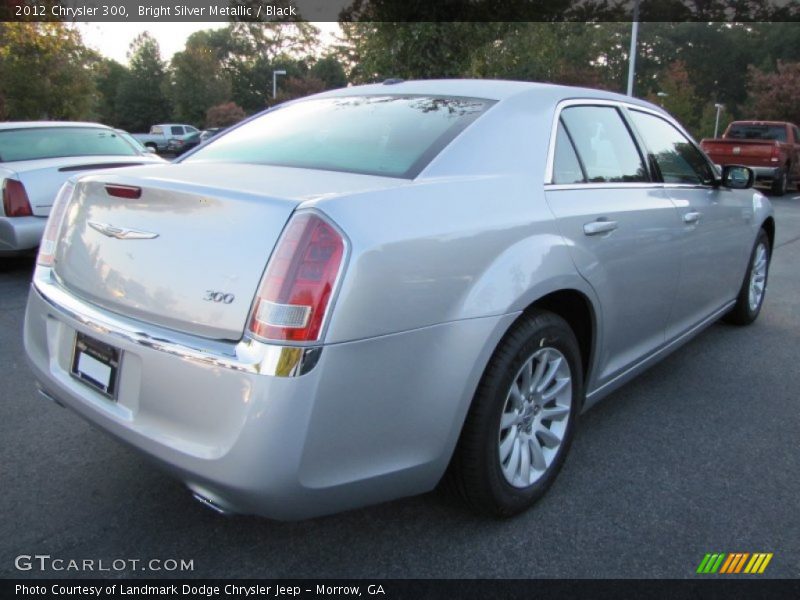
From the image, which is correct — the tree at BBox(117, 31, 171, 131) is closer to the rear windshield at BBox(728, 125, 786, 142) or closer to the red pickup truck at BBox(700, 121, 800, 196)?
the rear windshield at BBox(728, 125, 786, 142)

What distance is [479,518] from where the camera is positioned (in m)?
2.48

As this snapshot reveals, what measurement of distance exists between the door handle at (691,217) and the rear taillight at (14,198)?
528cm

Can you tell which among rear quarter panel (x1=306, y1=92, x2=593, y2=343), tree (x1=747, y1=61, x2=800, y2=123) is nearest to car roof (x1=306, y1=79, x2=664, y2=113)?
rear quarter panel (x1=306, y1=92, x2=593, y2=343)

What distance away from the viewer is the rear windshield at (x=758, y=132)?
17.4m

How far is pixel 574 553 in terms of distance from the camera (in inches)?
91.2

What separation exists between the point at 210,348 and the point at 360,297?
1.45 feet

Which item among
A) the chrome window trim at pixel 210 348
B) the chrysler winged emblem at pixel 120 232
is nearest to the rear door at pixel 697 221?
the chrome window trim at pixel 210 348

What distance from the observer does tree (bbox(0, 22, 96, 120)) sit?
18828 mm

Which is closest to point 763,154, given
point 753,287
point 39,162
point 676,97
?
point 753,287

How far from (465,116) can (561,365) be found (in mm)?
1030

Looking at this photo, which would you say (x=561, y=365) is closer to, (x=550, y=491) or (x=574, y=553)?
(x=550, y=491)

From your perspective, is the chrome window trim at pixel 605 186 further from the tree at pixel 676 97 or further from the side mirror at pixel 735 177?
the tree at pixel 676 97

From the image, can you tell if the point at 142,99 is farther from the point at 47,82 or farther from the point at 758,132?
the point at 758,132

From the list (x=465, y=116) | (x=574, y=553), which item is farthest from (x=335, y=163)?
(x=574, y=553)
